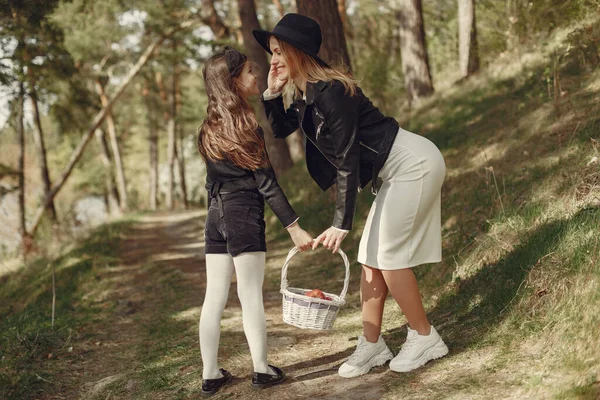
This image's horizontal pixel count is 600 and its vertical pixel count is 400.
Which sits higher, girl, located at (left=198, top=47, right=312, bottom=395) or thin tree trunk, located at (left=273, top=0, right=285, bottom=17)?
thin tree trunk, located at (left=273, top=0, right=285, bottom=17)

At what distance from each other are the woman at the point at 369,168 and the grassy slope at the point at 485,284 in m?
0.59

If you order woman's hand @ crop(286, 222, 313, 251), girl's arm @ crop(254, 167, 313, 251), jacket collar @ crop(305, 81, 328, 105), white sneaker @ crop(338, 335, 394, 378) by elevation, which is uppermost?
jacket collar @ crop(305, 81, 328, 105)

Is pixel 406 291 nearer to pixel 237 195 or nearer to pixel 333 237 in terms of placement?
pixel 333 237

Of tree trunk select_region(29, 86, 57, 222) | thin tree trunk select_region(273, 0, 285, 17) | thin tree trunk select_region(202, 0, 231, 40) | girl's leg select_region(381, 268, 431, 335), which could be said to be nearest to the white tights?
girl's leg select_region(381, 268, 431, 335)

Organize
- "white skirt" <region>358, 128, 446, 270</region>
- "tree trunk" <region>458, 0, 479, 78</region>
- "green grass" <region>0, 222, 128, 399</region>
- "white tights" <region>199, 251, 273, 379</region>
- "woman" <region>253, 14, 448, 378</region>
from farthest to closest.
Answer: "tree trunk" <region>458, 0, 479, 78</region> < "green grass" <region>0, 222, 128, 399</region> < "white tights" <region>199, 251, 273, 379</region> < "white skirt" <region>358, 128, 446, 270</region> < "woman" <region>253, 14, 448, 378</region>

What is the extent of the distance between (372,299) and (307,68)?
1608 mm

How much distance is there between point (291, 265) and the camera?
8.76 m

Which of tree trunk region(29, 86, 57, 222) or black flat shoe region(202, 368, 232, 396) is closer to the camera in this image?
black flat shoe region(202, 368, 232, 396)

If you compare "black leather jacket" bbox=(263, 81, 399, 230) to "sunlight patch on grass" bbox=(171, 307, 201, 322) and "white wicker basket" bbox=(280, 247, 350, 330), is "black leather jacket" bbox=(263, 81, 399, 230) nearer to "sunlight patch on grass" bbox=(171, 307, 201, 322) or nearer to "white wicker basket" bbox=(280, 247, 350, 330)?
"white wicker basket" bbox=(280, 247, 350, 330)

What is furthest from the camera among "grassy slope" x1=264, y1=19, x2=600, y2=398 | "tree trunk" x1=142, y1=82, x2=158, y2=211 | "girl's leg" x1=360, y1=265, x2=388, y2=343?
"tree trunk" x1=142, y1=82, x2=158, y2=211

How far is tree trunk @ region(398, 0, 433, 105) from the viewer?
12.7 m

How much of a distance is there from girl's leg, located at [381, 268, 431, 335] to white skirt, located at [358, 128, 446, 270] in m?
0.06

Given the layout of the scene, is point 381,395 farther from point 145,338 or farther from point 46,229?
point 46,229

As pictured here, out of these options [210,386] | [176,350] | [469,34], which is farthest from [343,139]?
[469,34]
